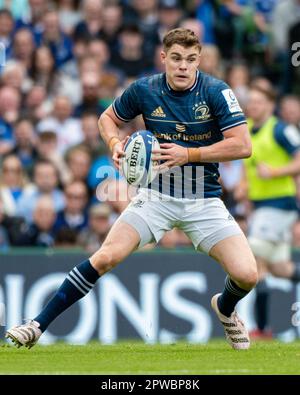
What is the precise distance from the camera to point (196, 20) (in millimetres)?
18703

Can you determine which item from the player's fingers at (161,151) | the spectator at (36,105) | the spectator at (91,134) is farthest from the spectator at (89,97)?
the player's fingers at (161,151)

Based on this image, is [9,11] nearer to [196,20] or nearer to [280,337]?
[196,20]

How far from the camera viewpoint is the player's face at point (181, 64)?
9820 millimetres

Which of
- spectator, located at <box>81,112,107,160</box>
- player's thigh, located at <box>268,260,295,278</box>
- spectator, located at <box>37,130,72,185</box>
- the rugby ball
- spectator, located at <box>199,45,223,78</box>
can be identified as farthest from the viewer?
spectator, located at <box>199,45,223,78</box>

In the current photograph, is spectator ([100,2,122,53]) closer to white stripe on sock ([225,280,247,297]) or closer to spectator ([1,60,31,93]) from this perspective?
spectator ([1,60,31,93])

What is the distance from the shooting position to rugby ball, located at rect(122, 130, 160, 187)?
9.61 meters

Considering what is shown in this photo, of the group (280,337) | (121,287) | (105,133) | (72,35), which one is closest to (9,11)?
(72,35)

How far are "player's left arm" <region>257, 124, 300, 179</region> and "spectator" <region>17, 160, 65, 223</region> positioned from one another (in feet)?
9.77

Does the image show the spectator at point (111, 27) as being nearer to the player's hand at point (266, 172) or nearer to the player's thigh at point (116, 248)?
the player's hand at point (266, 172)

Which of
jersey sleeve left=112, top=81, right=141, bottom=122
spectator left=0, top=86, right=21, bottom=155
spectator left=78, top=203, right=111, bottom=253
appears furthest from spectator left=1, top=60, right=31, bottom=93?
jersey sleeve left=112, top=81, right=141, bottom=122

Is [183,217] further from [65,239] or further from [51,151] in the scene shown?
[51,151]

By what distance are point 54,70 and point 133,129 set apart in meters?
1.68

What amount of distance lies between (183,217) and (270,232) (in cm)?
381
